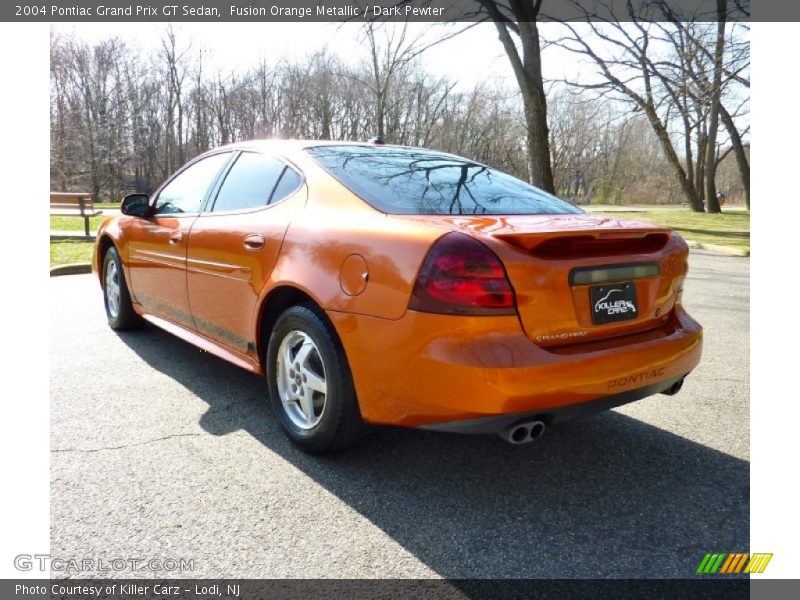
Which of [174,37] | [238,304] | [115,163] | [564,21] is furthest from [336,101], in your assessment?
[238,304]

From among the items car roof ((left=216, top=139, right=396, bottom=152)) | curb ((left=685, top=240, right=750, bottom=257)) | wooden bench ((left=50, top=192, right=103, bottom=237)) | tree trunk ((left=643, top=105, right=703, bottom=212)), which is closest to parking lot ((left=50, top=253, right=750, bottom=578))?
car roof ((left=216, top=139, right=396, bottom=152))

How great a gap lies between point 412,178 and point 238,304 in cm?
119

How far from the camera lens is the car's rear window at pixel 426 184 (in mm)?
2705

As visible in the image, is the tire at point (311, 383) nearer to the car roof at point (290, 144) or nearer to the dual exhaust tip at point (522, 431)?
the dual exhaust tip at point (522, 431)

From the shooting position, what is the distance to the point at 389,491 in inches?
99.5

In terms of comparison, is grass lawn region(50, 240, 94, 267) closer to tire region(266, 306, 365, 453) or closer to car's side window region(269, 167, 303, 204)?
car's side window region(269, 167, 303, 204)

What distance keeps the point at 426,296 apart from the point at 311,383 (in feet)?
2.85

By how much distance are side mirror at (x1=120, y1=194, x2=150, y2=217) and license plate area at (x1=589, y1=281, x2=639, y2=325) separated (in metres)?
3.44

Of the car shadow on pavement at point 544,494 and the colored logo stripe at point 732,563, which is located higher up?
the car shadow on pavement at point 544,494

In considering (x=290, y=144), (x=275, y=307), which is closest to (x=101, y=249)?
(x=290, y=144)

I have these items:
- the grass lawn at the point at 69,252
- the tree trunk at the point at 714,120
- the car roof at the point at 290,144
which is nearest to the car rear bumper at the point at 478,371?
the car roof at the point at 290,144

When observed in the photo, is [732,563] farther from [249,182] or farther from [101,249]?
[101,249]

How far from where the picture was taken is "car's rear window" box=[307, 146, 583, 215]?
271 centimetres

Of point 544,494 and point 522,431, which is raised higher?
point 522,431
